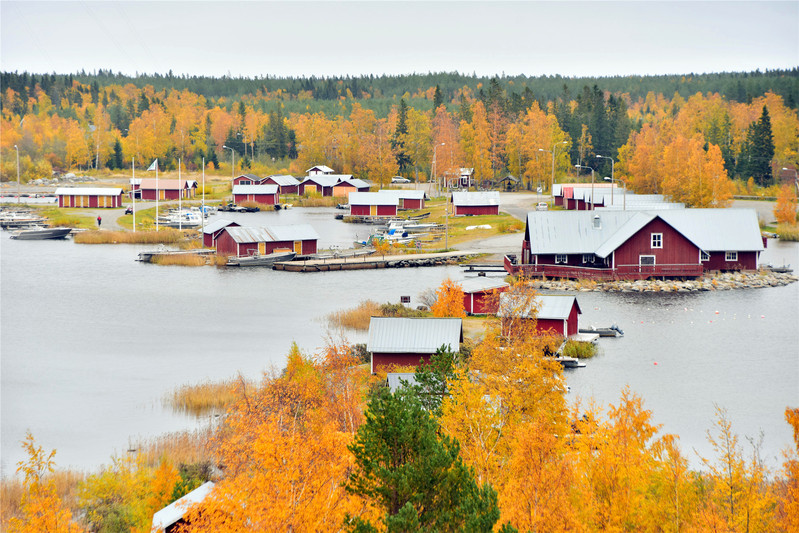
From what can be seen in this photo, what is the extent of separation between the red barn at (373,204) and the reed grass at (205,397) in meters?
60.2

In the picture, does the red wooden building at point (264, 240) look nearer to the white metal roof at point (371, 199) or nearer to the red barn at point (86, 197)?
the white metal roof at point (371, 199)

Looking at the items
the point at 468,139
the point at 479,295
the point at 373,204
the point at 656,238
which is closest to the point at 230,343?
the point at 479,295

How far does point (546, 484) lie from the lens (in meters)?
14.5

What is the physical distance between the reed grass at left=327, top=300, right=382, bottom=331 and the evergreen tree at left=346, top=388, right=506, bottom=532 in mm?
24778

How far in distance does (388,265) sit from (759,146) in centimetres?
6443

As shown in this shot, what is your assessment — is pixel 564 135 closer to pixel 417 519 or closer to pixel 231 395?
pixel 231 395

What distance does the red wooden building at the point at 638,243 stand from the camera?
1988 inches

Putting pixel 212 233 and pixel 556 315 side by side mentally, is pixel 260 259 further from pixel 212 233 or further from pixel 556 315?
pixel 556 315

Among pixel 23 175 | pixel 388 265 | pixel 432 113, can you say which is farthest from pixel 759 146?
pixel 23 175

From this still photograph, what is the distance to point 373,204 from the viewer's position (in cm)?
8956

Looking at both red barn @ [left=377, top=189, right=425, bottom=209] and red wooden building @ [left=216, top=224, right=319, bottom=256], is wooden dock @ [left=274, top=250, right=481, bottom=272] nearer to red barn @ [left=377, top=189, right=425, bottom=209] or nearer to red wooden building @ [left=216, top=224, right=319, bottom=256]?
red wooden building @ [left=216, top=224, right=319, bottom=256]

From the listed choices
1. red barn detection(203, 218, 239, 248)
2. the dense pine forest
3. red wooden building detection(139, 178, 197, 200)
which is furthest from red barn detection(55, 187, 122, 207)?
red barn detection(203, 218, 239, 248)

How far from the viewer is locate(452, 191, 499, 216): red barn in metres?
81.8

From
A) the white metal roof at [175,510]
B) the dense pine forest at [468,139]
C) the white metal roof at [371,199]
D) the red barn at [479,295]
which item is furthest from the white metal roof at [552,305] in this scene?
the white metal roof at [371,199]
